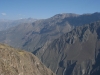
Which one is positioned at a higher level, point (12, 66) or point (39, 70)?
point (12, 66)

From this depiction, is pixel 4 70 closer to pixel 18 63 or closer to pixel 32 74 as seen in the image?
pixel 18 63

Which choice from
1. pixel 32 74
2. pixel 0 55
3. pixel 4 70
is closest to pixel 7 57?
pixel 0 55

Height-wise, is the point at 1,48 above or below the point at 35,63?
above

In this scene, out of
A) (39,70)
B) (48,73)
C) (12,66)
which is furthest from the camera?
(48,73)

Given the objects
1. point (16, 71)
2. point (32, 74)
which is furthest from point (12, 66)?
point (32, 74)

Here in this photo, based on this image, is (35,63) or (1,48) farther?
(35,63)

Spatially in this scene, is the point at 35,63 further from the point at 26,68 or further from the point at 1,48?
the point at 1,48

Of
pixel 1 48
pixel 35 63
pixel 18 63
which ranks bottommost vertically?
pixel 35 63

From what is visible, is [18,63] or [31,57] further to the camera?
[31,57]

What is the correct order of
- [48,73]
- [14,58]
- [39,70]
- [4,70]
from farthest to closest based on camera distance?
[48,73] < [39,70] < [14,58] < [4,70]
